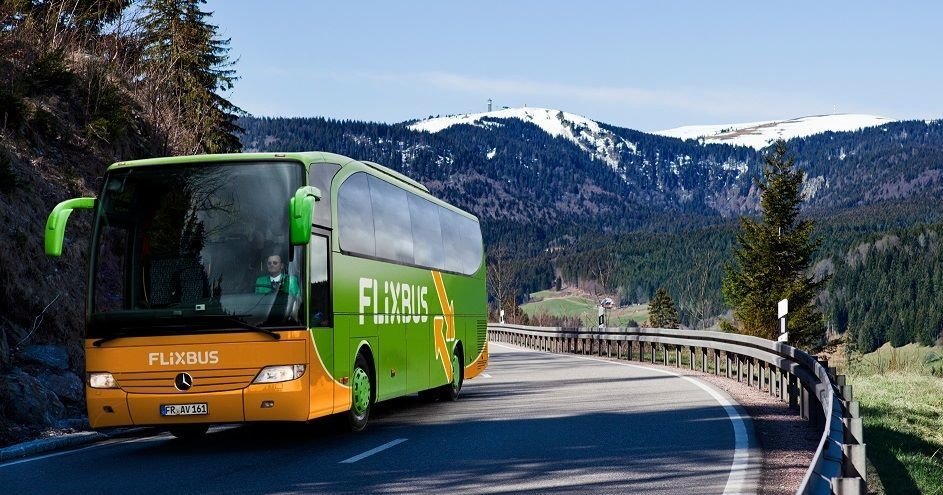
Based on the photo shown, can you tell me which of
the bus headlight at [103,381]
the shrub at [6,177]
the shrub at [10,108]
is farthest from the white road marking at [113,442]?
the shrub at [10,108]

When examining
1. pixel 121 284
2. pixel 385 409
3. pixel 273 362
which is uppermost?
pixel 121 284

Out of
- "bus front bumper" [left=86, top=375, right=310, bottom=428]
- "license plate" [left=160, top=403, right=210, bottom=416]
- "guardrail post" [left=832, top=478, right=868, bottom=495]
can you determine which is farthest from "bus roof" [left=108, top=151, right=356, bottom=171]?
"guardrail post" [left=832, top=478, right=868, bottom=495]

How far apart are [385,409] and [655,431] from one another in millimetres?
5264

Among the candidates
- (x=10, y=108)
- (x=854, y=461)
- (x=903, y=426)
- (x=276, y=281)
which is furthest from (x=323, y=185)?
(x=10, y=108)

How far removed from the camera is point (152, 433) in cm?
1341

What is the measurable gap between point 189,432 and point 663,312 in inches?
3909

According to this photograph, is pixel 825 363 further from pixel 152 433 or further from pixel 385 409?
pixel 152 433

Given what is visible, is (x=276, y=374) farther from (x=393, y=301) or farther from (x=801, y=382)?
(x=801, y=382)

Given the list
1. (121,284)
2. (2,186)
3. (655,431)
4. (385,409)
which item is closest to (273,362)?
→ (121,284)

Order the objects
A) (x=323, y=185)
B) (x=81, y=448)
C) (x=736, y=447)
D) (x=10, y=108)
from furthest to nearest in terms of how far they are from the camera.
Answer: (x=10, y=108)
(x=81, y=448)
(x=323, y=185)
(x=736, y=447)

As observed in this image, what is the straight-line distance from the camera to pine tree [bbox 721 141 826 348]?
211 ft

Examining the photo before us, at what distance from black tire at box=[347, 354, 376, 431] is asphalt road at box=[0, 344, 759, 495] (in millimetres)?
181

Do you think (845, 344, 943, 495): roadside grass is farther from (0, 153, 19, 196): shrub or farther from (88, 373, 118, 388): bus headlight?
(0, 153, 19, 196): shrub

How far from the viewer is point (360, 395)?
12469 millimetres
